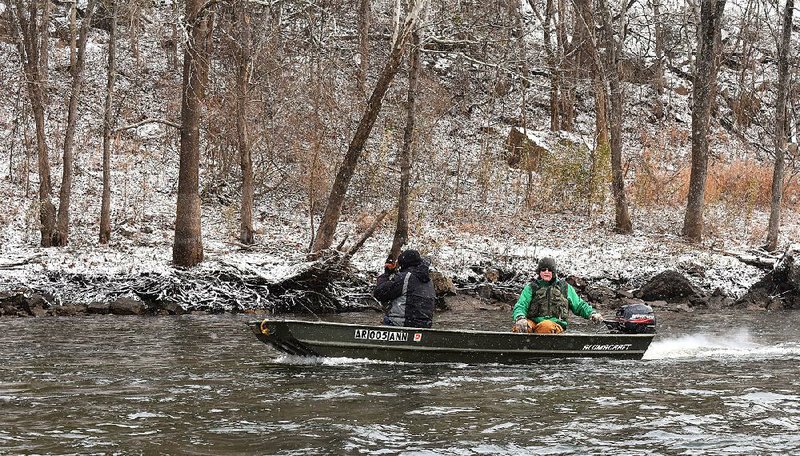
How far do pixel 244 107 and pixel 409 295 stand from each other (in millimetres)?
10711

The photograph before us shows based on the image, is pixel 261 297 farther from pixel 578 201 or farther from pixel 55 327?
pixel 578 201

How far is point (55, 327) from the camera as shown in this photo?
14422 mm

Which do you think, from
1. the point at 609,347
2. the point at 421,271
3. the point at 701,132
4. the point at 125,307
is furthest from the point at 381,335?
the point at 701,132

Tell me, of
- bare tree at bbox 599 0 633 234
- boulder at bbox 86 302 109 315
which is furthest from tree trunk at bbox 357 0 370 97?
boulder at bbox 86 302 109 315

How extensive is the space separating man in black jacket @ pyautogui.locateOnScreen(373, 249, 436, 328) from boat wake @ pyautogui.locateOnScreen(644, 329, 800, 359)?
3663 mm

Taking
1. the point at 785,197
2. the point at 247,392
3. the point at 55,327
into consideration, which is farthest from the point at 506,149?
the point at 247,392

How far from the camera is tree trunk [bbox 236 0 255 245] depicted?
2066cm

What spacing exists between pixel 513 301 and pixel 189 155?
25.6ft

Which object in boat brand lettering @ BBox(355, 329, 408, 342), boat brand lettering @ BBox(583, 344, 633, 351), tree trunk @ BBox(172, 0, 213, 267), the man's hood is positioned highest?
tree trunk @ BBox(172, 0, 213, 267)

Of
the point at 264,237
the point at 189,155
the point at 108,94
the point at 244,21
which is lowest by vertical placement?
the point at 264,237

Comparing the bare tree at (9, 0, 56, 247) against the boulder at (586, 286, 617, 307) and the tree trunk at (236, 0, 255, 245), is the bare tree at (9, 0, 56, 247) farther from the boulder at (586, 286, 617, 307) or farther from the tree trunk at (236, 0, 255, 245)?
the boulder at (586, 286, 617, 307)

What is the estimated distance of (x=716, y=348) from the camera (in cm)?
1362

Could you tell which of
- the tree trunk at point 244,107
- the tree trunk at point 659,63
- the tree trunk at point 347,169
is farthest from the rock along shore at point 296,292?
the tree trunk at point 659,63

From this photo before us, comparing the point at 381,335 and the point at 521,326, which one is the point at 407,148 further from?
the point at 381,335
